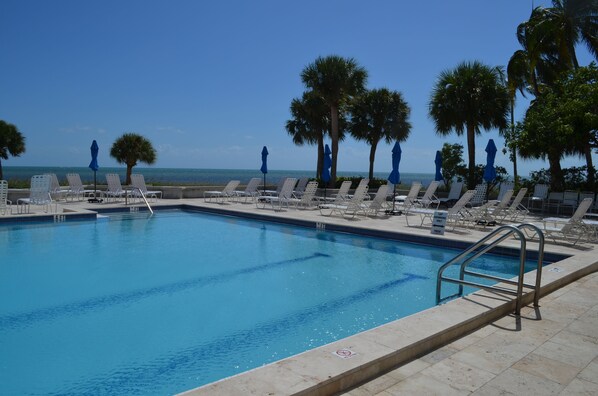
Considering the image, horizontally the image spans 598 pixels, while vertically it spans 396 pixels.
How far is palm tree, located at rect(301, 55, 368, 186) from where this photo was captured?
20578 millimetres

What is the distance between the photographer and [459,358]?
10.4ft

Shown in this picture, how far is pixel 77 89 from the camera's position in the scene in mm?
29234

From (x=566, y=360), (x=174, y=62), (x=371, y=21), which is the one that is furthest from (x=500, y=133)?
(x=566, y=360)

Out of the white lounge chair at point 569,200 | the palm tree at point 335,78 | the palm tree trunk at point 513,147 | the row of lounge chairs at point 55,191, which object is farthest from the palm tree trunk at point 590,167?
the row of lounge chairs at point 55,191

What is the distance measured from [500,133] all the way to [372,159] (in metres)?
7.03

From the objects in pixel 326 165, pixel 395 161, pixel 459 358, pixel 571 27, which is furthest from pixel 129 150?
pixel 459 358

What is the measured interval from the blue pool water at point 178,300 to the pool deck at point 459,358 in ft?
4.01

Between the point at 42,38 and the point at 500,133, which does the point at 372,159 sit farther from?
the point at 42,38

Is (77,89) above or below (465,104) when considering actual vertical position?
above

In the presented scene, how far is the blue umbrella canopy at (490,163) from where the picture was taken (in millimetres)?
11660

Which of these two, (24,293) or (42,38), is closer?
(24,293)

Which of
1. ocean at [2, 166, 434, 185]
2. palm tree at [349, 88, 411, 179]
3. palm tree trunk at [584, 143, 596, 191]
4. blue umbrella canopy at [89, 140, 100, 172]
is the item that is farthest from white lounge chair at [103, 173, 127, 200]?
palm tree trunk at [584, 143, 596, 191]

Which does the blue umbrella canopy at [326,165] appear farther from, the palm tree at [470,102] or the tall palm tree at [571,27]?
the tall palm tree at [571,27]

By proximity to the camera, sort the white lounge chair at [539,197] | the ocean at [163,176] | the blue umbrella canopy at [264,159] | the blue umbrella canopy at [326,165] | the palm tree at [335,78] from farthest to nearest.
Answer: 1. the ocean at [163,176]
2. the palm tree at [335,78]
3. the blue umbrella canopy at [264,159]
4. the blue umbrella canopy at [326,165]
5. the white lounge chair at [539,197]
